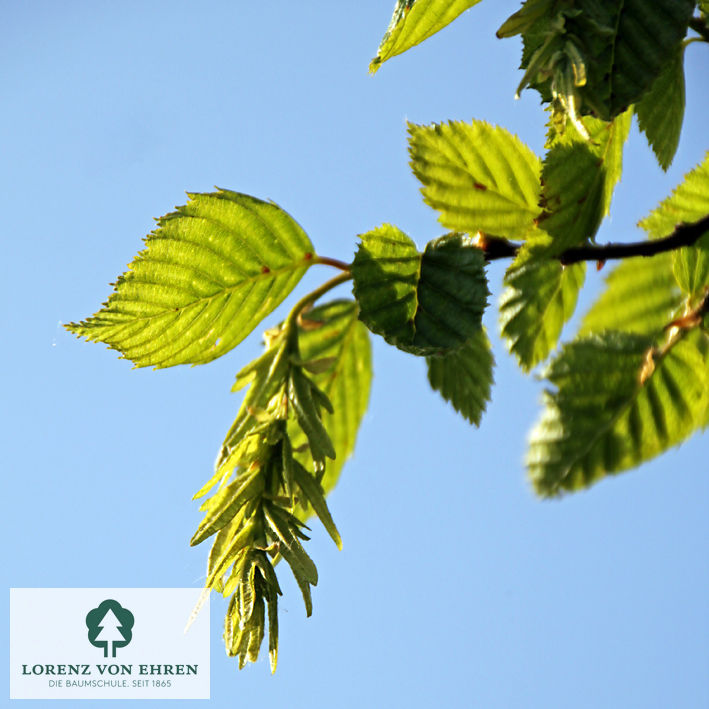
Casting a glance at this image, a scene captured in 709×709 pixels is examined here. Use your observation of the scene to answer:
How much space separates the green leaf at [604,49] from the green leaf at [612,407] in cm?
32

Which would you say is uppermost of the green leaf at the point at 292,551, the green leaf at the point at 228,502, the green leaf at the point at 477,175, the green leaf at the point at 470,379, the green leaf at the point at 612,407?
the green leaf at the point at 477,175

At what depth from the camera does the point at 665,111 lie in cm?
117

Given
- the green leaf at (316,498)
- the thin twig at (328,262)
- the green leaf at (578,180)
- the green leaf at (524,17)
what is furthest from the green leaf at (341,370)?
the green leaf at (524,17)

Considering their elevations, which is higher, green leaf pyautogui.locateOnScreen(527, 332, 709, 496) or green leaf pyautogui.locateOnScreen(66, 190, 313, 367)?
green leaf pyautogui.locateOnScreen(66, 190, 313, 367)

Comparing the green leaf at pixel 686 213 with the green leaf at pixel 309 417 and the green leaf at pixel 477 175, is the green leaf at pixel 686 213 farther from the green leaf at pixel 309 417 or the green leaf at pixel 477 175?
the green leaf at pixel 309 417

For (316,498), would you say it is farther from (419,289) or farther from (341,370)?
(341,370)

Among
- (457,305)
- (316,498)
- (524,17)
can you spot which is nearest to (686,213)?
(457,305)

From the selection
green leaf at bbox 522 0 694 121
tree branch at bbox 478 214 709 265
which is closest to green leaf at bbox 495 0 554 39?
green leaf at bbox 522 0 694 121

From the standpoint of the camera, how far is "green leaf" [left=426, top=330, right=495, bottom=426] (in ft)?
4.31

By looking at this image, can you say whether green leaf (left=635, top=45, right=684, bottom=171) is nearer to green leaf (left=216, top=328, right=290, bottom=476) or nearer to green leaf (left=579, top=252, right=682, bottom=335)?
green leaf (left=579, top=252, right=682, bottom=335)

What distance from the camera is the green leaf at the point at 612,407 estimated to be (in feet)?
3.29

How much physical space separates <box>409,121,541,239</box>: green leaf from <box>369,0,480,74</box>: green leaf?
170 mm

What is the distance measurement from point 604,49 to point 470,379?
620 millimetres

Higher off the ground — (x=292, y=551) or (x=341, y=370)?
(x=341, y=370)
